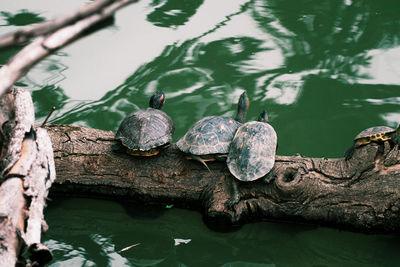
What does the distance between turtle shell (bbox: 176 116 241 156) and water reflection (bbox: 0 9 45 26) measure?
10.3ft

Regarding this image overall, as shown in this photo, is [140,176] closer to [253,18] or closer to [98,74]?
[98,74]

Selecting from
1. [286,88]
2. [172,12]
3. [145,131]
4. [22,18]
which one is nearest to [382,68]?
[286,88]

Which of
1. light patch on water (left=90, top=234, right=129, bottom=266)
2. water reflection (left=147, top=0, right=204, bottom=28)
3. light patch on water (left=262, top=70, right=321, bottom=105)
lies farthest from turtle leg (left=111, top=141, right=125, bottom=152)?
water reflection (left=147, top=0, right=204, bottom=28)

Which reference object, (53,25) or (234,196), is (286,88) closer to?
(234,196)

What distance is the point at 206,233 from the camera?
10.2 ft

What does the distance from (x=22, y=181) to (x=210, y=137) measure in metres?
1.50

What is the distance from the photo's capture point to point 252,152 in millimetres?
3109

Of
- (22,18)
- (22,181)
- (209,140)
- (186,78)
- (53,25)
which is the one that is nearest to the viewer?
(53,25)

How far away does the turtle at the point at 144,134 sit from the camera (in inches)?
128

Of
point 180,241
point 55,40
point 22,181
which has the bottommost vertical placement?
point 180,241

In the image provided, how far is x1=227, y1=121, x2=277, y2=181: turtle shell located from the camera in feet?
9.90

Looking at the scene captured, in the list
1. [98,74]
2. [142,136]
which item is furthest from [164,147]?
[98,74]

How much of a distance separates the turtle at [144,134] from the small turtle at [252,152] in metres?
0.50

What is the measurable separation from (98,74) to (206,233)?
98.2 inches
